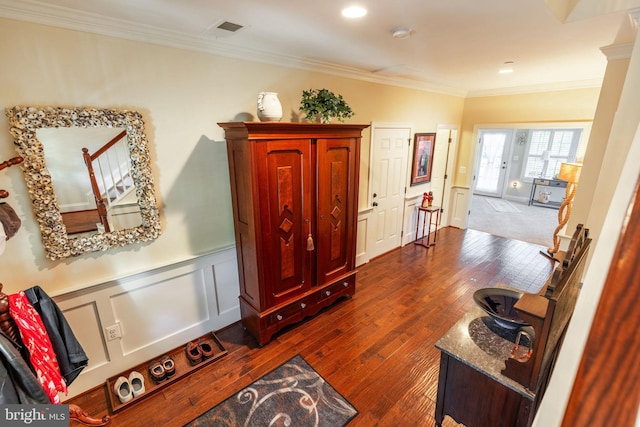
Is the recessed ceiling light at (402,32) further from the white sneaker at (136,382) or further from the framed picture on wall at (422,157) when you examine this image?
the white sneaker at (136,382)

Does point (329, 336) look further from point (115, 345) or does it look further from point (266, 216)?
point (115, 345)

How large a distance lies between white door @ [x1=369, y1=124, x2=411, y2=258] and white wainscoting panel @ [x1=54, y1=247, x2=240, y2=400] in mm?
2272

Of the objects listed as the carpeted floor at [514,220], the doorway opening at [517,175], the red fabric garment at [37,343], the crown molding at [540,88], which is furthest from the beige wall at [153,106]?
the doorway opening at [517,175]

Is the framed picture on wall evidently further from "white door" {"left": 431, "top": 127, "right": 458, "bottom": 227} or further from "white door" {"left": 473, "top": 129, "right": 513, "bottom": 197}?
"white door" {"left": 473, "top": 129, "right": 513, "bottom": 197}

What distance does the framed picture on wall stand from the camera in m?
4.58

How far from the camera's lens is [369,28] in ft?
6.78

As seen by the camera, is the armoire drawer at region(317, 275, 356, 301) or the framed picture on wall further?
the framed picture on wall

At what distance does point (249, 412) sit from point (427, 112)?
4595 mm

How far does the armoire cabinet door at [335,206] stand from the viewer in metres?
2.65

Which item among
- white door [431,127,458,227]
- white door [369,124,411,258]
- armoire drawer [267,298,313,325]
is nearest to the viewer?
armoire drawer [267,298,313,325]

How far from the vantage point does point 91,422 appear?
157 centimetres

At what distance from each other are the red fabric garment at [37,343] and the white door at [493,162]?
9216mm

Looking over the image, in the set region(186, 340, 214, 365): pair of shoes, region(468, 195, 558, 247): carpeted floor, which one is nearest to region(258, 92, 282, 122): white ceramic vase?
region(186, 340, 214, 365): pair of shoes

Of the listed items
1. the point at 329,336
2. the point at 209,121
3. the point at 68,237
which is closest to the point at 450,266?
the point at 329,336
